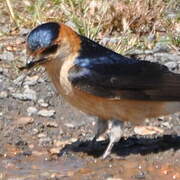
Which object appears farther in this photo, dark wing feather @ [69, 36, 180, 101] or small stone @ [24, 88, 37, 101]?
small stone @ [24, 88, 37, 101]

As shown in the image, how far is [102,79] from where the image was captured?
6.66 metres

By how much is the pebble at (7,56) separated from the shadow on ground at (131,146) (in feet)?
5.87

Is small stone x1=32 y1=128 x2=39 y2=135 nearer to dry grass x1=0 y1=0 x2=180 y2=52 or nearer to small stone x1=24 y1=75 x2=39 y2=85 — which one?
small stone x1=24 y1=75 x2=39 y2=85

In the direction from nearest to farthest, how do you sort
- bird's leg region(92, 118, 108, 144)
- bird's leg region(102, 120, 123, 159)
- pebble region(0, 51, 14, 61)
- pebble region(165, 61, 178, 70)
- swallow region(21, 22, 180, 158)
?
1. swallow region(21, 22, 180, 158)
2. bird's leg region(102, 120, 123, 159)
3. bird's leg region(92, 118, 108, 144)
4. pebble region(165, 61, 178, 70)
5. pebble region(0, 51, 14, 61)

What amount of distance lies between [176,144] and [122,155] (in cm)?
45

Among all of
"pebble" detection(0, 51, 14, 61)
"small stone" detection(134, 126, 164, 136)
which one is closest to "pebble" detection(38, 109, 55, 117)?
"small stone" detection(134, 126, 164, 136)

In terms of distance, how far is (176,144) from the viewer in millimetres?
7070

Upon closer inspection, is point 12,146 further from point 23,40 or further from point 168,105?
point 23,40

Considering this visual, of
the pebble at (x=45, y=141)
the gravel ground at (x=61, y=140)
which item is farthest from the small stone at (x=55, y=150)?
the pebble at (x=45, y=141)

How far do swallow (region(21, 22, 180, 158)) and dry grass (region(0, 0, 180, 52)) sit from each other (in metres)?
1.99

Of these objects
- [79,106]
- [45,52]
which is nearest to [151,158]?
[79,106]

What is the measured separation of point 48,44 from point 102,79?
0.55 m

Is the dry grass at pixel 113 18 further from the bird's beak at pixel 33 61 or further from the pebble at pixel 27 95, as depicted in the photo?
the bird's beak at pixel 33 61

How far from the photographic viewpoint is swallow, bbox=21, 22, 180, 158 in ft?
20.9
